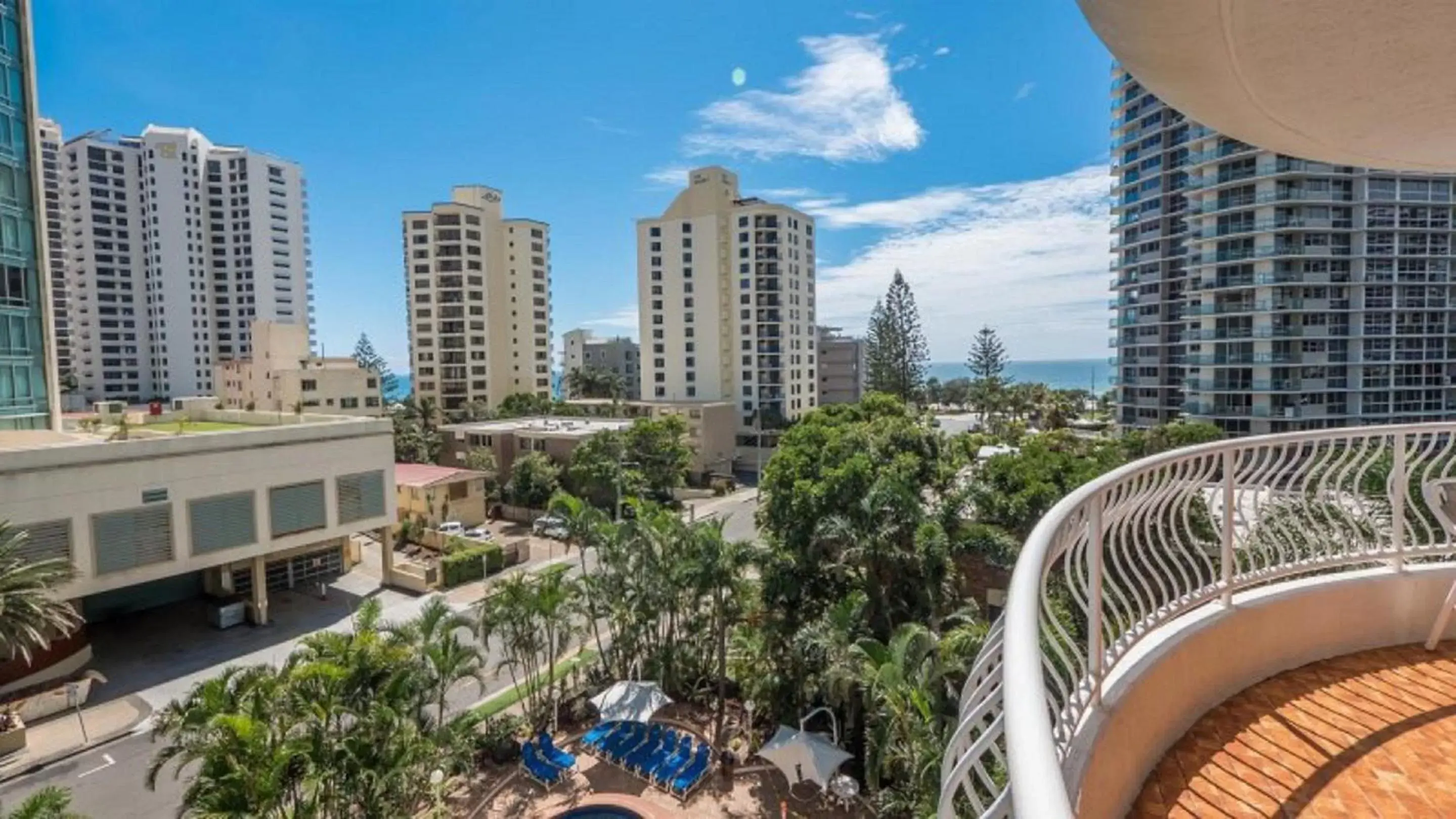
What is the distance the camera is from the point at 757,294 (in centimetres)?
4594

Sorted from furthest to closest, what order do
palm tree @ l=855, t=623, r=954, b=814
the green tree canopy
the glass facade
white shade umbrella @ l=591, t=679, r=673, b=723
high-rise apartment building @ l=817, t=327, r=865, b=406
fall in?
high-rise apartment building @ l=817, t=327, r=865, b=406 < the green tree canopy < the glass facade < white shade umbrella @ l=591, t=679, r=673, b=723 < palm tree @ l=855, t=623, r=954, b=814

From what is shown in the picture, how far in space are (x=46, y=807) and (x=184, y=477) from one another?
11.8m

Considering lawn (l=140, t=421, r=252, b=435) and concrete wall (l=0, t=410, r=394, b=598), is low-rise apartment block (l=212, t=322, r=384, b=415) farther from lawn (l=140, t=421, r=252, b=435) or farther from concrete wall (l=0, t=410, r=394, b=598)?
concrete wall (l=0, t=410, r=394, b=598)

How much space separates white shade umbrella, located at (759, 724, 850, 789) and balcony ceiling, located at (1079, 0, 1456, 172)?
395 inches

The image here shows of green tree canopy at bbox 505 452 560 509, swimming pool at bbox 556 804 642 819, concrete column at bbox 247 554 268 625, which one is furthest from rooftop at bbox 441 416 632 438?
swimming pool at bbox 556 804 642 819

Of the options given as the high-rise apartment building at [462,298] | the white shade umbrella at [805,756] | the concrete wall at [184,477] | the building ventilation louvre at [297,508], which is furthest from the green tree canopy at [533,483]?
the white shade umbrella at [805,756]

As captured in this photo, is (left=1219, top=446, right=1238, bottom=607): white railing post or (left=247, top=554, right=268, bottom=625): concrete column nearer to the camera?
(left=1219, top=446, right=1238, bottom=607): white railing post

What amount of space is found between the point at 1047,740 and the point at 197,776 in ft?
32.0

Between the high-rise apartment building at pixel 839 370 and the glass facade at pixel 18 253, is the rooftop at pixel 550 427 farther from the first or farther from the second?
the high-rise apartment building at pixel 839 370

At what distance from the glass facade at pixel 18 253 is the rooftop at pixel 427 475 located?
35.4 feet

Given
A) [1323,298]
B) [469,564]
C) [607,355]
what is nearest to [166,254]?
[607,355]

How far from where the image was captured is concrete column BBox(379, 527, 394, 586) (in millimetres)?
21031

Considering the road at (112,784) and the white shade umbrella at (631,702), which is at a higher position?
the white shade umbrella at (631,702)

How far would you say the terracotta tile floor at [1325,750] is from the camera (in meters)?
2.38
